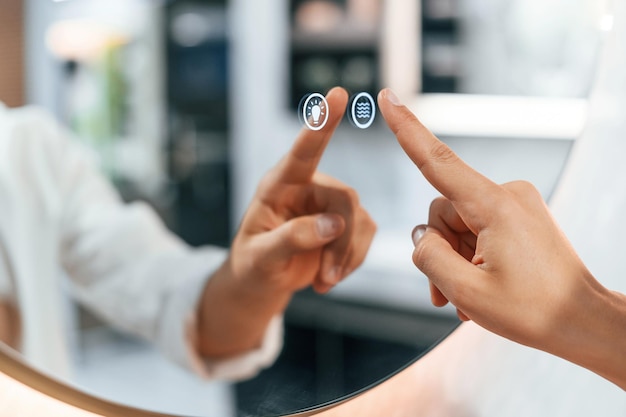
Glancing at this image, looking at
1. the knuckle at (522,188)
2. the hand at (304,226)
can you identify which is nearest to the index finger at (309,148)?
the hand at (304,226)

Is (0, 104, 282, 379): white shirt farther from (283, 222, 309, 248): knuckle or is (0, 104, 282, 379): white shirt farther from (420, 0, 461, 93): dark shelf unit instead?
(420, 0, 461, 93): dark shelf unit

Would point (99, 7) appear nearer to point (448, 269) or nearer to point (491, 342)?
point (448, 269)

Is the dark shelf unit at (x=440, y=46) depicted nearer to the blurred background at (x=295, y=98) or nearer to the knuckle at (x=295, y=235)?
the blurred background at (x=295, y=98)

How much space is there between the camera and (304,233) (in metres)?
0.40

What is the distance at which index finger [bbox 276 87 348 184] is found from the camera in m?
0.37

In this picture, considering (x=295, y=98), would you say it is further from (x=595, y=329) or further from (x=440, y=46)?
(x=595, y=329)

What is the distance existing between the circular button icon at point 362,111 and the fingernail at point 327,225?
0.06 meters

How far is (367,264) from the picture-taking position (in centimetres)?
41


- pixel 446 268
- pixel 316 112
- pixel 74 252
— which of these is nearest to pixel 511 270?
pixel 446 268

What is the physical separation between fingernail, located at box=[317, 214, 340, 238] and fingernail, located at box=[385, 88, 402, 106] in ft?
0.25

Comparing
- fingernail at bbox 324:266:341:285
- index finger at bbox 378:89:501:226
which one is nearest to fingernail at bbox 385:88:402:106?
index finger at bbox 378:89:501:226

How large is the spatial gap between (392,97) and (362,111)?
19mm

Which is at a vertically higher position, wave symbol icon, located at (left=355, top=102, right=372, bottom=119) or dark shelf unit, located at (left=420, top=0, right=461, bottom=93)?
dark shelf unit, located at (left=420, top=0, right=461, bottom=93)

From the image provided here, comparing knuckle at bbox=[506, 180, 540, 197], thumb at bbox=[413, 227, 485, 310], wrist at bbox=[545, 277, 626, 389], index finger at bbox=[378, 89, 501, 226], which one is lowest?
wrist at bbox=[545, 277, 626, 389]
